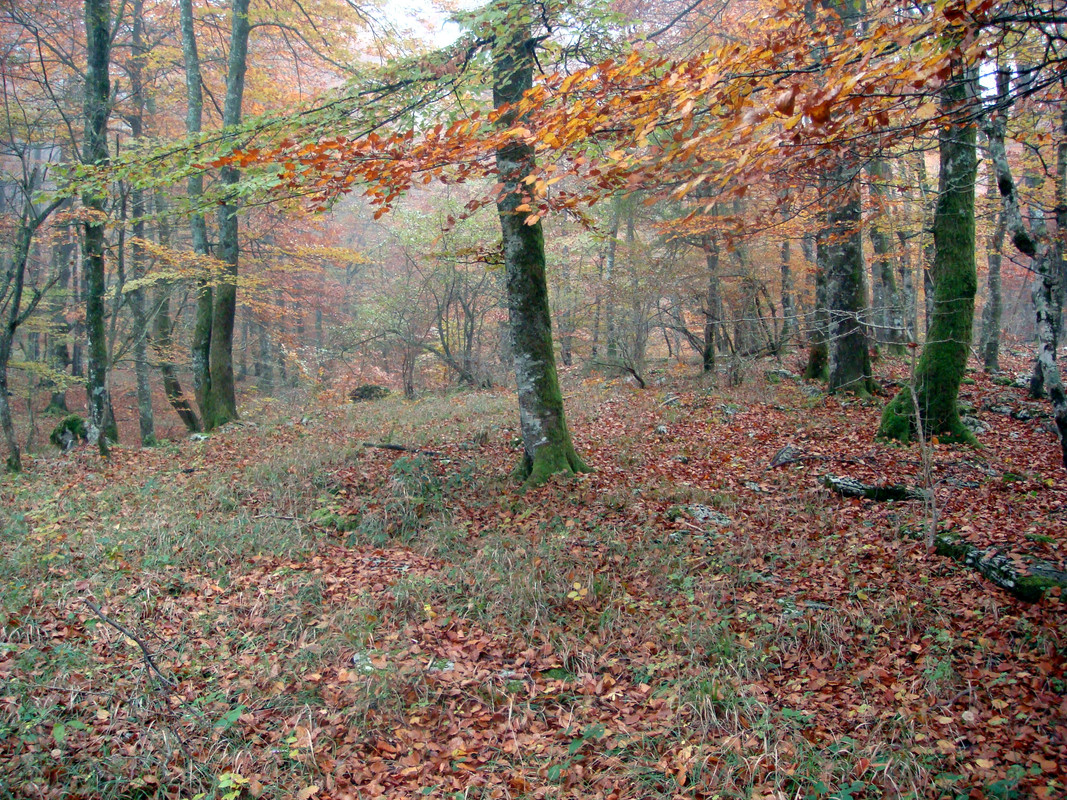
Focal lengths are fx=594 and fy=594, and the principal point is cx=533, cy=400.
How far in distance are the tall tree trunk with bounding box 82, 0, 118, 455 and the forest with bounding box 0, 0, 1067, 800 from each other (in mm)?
56

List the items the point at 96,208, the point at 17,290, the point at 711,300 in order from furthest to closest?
the point at 711,300
the point at 96,208
the point at 17,290

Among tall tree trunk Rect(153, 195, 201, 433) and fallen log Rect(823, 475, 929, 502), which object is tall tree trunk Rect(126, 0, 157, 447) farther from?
fallen log Rect(823, 475, 929, 502)

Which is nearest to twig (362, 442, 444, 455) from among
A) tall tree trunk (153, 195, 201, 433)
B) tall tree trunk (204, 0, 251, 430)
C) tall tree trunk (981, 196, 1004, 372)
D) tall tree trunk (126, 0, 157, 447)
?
tall tree trunk (204, 0, 251, 430)

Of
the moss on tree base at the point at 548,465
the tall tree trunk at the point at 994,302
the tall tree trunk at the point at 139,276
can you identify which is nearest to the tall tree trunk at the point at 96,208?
the tall tree trunk at the point at 139,276

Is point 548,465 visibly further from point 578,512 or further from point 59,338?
point 59,338

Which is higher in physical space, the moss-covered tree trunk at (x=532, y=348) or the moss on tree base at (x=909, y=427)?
the moss-covered tree trunk at (x=532, y=348)

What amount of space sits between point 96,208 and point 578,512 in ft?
27.3

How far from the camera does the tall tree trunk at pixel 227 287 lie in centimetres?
1132

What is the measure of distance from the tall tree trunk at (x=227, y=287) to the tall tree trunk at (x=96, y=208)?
2.44 meters

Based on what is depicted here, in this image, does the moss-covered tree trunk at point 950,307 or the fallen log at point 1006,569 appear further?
the moss-covered tree trunk at point 950,307

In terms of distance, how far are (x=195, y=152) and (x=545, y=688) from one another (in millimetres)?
5680

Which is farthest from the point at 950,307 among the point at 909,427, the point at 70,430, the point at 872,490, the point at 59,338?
the point at 59,338

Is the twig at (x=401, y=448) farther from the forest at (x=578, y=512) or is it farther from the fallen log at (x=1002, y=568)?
the fallen log at (x=1002, y=568)

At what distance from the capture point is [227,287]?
38.9 ft
